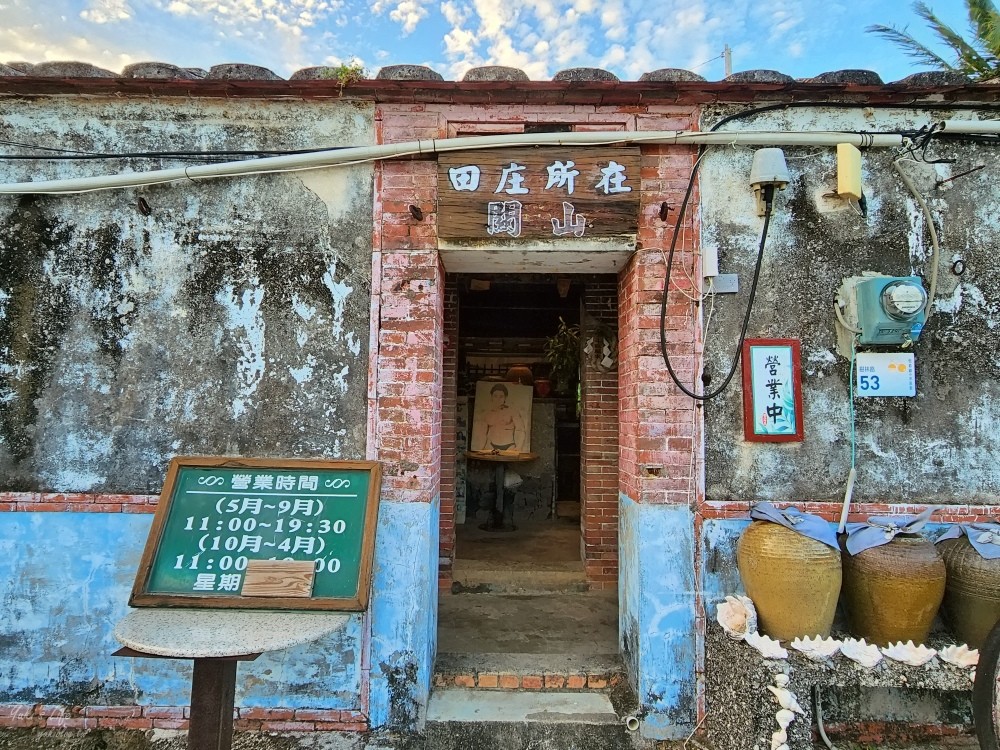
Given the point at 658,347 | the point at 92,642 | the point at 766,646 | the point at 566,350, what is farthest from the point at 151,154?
the point at 766,646

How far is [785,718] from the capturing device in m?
2.80

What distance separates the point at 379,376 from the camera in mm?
3486

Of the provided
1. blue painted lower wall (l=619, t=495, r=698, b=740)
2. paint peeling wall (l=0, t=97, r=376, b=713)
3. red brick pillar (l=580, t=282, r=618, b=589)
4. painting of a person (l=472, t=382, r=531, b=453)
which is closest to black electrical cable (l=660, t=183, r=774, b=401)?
blue painted lower wall (l=619, t=495, r=698, b=740)

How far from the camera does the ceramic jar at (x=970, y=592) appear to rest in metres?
2.99

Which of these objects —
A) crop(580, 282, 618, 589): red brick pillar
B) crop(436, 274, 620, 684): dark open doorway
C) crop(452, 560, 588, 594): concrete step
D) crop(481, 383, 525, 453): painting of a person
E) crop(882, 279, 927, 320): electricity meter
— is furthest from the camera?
crop(481, 383, 525, 453): painting of a person

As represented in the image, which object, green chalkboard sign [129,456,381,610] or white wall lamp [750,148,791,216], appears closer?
green chalkboard sign [129,456,381,610]

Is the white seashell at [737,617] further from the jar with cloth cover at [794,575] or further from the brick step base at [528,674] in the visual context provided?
the brick step base at [528,674]

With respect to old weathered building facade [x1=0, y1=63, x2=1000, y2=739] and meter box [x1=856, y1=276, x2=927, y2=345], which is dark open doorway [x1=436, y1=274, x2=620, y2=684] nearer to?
old weathered building facade [x1=0, y1=63, x2=1000, y2=739]

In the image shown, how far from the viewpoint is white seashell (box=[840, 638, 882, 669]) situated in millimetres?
2857

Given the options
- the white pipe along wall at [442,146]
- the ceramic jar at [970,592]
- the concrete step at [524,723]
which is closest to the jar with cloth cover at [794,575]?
the ceramic jar at [970,592]

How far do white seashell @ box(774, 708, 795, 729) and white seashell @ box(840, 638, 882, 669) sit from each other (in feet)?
1.37

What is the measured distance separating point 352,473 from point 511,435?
487cm

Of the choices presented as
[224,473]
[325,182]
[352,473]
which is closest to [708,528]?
[352,473]

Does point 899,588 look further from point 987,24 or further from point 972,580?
point 987,24
